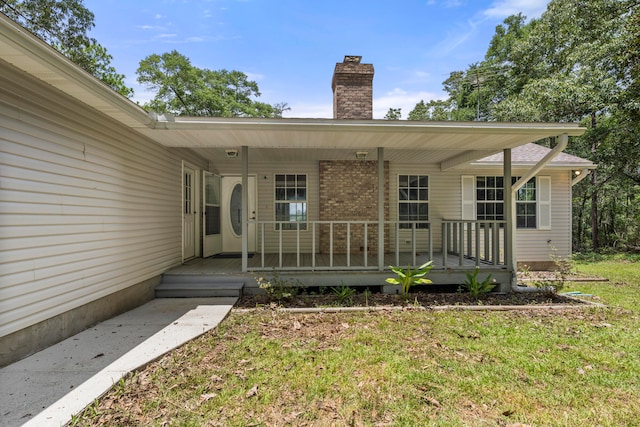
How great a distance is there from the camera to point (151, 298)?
5086 millimetres

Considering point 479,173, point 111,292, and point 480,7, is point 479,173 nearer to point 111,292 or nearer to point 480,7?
point 480,7

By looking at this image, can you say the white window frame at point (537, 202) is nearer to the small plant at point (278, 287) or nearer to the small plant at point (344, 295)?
the small plant at point (344, 295)

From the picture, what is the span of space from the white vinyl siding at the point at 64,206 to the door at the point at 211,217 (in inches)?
83.3

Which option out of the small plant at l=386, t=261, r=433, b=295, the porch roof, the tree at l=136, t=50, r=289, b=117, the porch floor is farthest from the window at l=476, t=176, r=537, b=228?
the tree at l=136, t=50, r=289, b=117

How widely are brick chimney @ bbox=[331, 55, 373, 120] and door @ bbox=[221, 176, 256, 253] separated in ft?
9.91

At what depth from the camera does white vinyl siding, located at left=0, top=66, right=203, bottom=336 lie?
9.07 feet

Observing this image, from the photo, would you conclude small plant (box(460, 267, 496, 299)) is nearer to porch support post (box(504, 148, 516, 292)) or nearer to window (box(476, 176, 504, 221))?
porch support post (box(504, 148, 516, 292))

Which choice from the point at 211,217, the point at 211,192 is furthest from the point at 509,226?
the point at 211,192

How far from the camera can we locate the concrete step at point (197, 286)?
17.0ft

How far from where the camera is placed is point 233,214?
813 cm

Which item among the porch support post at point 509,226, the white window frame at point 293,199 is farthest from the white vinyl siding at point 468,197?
→ the white window frame at point 293,199

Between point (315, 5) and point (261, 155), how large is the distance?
18.0 ft

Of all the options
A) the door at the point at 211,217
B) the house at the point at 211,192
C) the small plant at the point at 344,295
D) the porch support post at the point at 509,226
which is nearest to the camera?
the house at the point at 211,192

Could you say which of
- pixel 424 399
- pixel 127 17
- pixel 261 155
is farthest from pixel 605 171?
pixel 127 17
